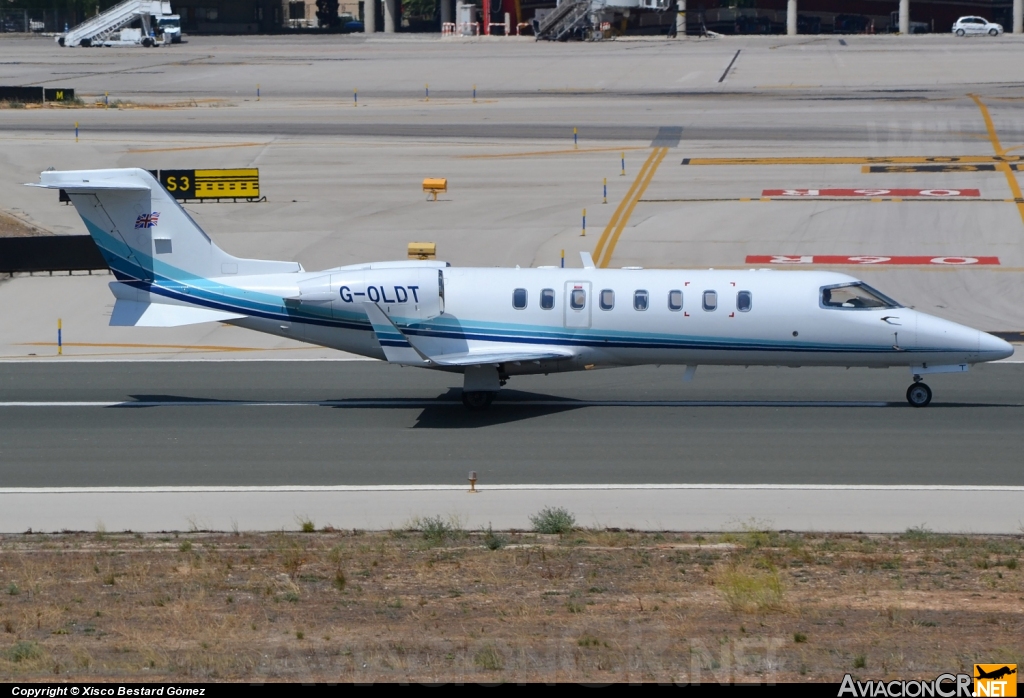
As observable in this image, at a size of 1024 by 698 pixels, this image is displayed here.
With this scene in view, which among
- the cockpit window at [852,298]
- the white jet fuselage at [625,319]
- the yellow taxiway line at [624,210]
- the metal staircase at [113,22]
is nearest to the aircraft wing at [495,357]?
the white jet fuselage at [625,319]

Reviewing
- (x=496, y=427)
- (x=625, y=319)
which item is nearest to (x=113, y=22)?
(x=625, y=319)

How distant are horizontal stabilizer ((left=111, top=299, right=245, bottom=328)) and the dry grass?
7842 millimetres

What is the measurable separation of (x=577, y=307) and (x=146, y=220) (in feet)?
28.3

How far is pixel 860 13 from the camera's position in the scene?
114 m

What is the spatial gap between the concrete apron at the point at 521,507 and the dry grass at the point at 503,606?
63 centimetres

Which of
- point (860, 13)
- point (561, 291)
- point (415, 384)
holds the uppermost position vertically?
point (860, 13)

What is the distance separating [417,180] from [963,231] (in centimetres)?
2034

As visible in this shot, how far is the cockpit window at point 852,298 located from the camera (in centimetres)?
2222

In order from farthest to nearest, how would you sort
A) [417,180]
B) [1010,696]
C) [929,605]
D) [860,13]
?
[860,13]
[417,180]
[929,605]
[1010,696]

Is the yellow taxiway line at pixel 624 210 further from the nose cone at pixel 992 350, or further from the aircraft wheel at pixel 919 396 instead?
the nose cone at pixel 992 350

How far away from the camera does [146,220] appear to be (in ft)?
76.7

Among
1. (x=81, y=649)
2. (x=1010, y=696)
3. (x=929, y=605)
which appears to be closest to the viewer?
(x=1010, y=696)

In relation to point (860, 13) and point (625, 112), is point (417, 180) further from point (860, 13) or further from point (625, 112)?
point (860, 13)

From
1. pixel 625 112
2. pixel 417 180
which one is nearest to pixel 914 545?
pixel 417 180
